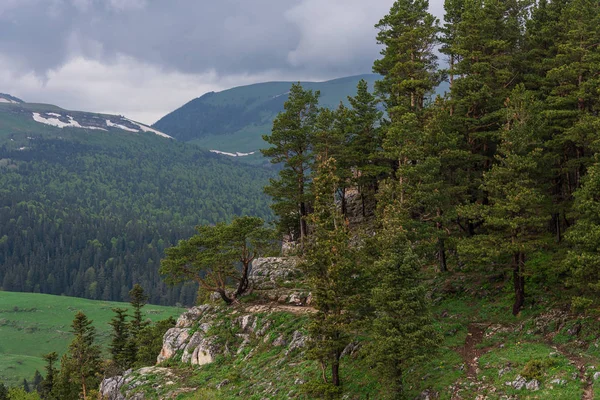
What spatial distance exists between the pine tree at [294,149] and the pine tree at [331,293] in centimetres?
1829

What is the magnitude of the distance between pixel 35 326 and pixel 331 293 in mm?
152917

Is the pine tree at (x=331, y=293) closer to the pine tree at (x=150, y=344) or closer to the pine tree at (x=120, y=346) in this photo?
the pine tree at (x=150, y=344)

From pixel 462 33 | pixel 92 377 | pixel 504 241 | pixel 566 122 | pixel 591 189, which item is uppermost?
pixel 462 33

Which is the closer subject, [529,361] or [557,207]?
[529,361]

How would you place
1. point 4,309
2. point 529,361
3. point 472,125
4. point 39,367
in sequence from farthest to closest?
1. point 4,309
2. point 39,367
3. point 472,125
4. point 529,361

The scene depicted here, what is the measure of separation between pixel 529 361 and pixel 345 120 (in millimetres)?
35765

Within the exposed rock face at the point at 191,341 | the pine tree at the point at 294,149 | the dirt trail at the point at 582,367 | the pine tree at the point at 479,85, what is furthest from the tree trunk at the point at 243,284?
the dirt trail at the point at 582,367

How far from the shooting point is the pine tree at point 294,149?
5028 cm

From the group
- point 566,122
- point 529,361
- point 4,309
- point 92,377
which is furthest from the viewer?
point 4,309

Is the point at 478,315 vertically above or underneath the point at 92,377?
above

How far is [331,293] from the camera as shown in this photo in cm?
2962

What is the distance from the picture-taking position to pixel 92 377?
217 feet

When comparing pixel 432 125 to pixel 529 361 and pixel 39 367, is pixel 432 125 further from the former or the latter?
pixel 39 367

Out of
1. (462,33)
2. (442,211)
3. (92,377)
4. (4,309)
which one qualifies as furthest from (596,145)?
(4,309)
